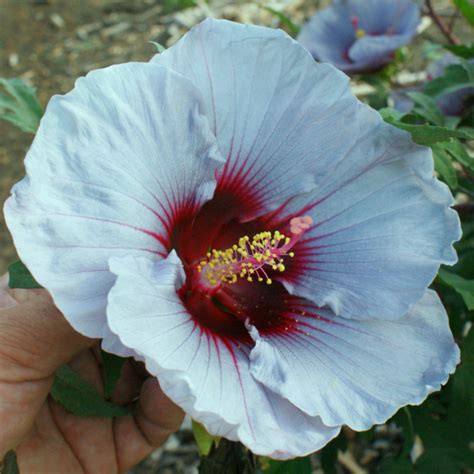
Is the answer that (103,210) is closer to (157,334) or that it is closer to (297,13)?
(157,334)

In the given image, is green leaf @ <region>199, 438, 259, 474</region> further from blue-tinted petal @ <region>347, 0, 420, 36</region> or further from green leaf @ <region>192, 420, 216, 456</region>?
blue-tinted petal @ <region>347, 0, 420, 36</region>

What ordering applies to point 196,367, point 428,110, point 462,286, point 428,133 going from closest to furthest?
1. point 196,367
2. point 428,133
3. point 462,286
4. point 428,110

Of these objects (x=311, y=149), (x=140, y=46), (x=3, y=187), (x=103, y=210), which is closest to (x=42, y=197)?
(x=103, y=210)

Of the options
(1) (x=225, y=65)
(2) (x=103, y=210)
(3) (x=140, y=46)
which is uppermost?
(1) (x=225, y=65)

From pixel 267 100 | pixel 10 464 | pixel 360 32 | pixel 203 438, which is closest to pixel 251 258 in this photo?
pixel 267 100

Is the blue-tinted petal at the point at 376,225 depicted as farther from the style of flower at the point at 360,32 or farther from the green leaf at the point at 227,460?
the style of flower at the point at 360,32

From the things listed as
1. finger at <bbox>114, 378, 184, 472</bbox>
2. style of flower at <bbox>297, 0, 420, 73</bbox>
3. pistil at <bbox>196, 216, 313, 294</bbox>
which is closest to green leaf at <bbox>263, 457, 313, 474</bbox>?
finger at <bbox>114, 378, 184, 472</bbox>

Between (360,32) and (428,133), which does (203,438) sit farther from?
(360,32)
